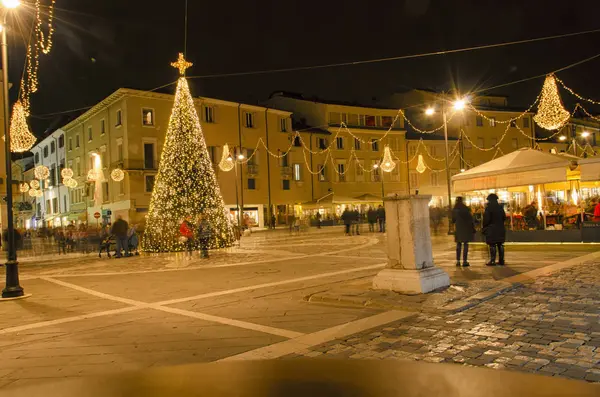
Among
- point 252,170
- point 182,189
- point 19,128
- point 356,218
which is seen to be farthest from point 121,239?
point 252,170

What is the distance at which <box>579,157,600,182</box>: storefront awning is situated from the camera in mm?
15289

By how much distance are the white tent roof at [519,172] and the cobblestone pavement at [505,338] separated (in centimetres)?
898

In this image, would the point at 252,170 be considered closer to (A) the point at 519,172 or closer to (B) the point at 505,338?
(A) the point at 519,172

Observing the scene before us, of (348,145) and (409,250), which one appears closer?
(409,250)

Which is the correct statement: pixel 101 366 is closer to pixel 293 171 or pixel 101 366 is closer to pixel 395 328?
pixel 395 328

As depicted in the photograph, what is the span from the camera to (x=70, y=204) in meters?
49.5

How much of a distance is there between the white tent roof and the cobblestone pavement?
898 centimetres

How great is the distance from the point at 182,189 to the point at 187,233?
2.19m

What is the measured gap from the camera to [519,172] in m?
16.3

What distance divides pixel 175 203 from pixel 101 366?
48.5 ft

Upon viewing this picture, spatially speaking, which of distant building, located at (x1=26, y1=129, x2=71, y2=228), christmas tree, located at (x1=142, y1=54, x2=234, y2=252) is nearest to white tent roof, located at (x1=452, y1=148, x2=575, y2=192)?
christmas tree, located at (x1=142, y1=54, x2=234, y2=252)

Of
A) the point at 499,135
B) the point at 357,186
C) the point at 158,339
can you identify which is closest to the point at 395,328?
the point at 158,339

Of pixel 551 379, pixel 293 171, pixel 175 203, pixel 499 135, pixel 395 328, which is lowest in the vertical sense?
pixel 395 328

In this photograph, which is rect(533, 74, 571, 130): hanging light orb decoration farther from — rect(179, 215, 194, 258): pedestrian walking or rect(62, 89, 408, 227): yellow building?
rect(62, 89, 408, 227): yellow building
